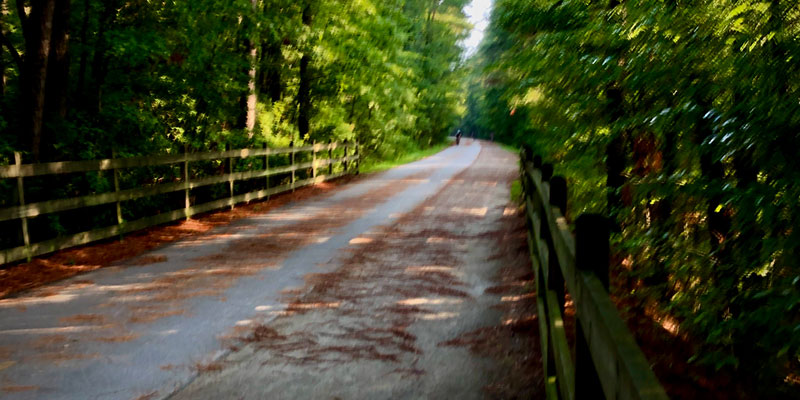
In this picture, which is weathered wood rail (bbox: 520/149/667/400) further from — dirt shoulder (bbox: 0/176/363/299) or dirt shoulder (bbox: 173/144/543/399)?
dirt shoulder (bbox: 0/176/363/299)

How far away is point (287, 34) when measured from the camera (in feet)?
60.4

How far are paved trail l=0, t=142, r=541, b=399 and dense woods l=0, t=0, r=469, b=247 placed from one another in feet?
8.40

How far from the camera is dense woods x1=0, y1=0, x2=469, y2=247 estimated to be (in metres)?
9.77

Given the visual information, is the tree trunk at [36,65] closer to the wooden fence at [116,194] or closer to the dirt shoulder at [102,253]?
the wooden fence at [116,194]

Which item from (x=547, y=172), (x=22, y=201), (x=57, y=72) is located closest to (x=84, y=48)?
(x=57, y=72)

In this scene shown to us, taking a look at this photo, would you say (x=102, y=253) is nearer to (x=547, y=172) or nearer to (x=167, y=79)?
(x=167, y=79)

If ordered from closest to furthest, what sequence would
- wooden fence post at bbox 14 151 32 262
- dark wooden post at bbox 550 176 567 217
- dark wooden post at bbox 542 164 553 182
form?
dark wooden post at bbox 550 176 567 217, dark wooden post at bbox 542 164 553 182, wooden fence post at bbox 14 151 32 262

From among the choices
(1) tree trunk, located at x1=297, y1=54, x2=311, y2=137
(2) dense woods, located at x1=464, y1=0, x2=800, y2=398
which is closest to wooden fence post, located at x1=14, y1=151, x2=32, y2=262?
(2) dense woods, located at x1=464, y1=0, x2=800, y2=398

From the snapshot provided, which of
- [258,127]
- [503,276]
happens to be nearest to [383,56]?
[258,127]

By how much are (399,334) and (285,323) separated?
3.64ft

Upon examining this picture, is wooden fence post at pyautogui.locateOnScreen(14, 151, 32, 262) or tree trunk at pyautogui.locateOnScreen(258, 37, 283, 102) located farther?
tree trunk at pyautogui.locateOnScreen(258, 37, 283, 102)

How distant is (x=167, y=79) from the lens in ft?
42.2

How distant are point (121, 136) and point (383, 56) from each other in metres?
12.8

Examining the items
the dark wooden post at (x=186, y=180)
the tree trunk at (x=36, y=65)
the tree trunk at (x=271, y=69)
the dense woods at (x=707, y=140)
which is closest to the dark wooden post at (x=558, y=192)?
the dense woods at (x=707, y=140)
